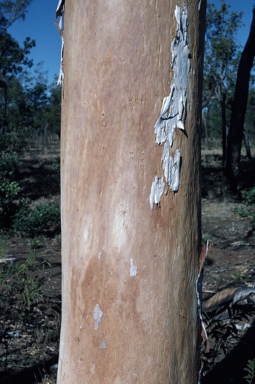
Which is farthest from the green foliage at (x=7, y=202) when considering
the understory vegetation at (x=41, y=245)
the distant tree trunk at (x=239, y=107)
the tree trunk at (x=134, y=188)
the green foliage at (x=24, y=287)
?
the tree trunk at (x=134, y=188)

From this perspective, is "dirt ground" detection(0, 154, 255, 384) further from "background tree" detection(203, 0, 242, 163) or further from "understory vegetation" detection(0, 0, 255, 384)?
"background tree" detection(203, 0, 242, 163)

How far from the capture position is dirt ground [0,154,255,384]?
3219mm

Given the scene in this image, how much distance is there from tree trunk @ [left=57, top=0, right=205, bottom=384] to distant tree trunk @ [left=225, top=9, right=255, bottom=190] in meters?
11.2

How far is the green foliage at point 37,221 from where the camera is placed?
27.5 ft

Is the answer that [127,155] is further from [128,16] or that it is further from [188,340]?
[188,340]

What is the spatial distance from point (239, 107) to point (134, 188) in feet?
37.7

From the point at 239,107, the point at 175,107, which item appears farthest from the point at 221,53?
the point at 175,107

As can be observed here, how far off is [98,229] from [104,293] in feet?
0.58

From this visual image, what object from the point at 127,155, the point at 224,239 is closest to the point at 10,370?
the point at 127,155

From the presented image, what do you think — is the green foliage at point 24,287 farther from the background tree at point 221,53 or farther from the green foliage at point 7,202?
the background tree at point 221,53

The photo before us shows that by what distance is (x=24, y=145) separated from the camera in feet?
43.2

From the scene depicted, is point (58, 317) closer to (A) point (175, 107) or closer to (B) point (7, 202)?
(A) point (175, 107)

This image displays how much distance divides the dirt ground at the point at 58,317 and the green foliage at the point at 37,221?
0.70 ft

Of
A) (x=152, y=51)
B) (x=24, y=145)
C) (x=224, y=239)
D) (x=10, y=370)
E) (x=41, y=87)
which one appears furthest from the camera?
(x=41, y=87)
